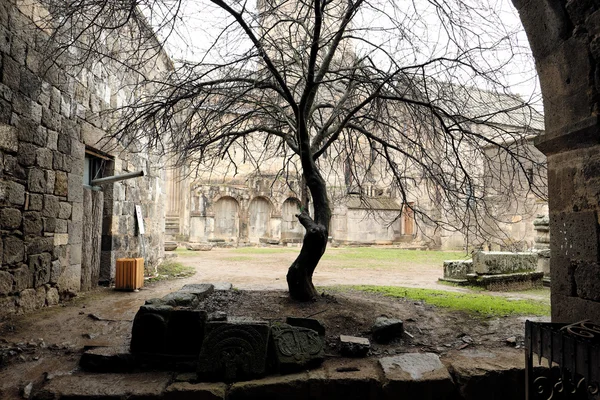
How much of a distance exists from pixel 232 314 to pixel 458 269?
6048 mm

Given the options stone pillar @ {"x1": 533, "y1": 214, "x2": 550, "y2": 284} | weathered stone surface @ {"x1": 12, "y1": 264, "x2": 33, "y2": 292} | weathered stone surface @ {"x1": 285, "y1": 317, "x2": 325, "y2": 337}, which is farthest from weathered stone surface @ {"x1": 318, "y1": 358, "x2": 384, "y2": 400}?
stone pillar @ {"x1": 533, "y1": 214, "x2": 550, "y2": 284}

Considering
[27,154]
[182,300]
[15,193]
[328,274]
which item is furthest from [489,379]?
[328,274]

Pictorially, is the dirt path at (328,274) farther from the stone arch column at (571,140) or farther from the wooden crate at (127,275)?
the stone arch column at (571,140)

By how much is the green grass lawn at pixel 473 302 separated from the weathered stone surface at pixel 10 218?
496 cm

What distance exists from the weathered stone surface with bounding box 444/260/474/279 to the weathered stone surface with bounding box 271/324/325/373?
6209 mm

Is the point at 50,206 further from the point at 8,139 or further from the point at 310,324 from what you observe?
the point at 310,324

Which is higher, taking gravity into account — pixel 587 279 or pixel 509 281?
pixel 587 279

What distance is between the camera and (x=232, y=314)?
478cm

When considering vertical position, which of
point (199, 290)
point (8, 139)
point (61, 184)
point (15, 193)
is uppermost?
point (8, 139)

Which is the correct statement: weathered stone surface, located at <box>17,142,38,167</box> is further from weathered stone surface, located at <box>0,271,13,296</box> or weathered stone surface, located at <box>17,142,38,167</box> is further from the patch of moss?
the patch of moss

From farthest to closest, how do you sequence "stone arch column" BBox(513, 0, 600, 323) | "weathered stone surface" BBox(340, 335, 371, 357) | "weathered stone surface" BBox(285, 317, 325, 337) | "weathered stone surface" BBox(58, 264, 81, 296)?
"weathered stone surface" BBox(58, 264, 81, 296) < "weathered stone surface" BBox(285, 317, 325, 337) < "weathered stone surface" BBox(340, 335, 371, 357) < "stone arch column" BBox(513, 0, 600, 323)

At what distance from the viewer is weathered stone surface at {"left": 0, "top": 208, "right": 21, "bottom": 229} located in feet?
14.4

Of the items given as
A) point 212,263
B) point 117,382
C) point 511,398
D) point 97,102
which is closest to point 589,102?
point 511,398

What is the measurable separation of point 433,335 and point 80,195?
535cm
